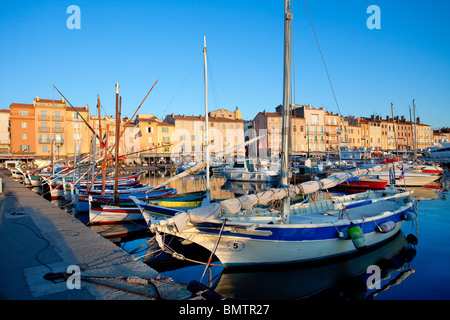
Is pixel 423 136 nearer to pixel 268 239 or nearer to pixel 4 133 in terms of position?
pixel 268 239

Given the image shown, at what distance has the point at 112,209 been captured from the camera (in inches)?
651

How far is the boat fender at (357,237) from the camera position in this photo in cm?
974

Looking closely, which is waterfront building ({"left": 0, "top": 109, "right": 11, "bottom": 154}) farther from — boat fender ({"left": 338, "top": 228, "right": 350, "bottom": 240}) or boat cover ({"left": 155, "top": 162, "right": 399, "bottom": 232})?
boat fender ({"left": 338, "top": 228, "right": 350, "bottom": 240})

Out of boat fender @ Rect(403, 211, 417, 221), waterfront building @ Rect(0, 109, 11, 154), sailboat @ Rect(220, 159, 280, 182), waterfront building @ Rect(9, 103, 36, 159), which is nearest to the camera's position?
boat fender @ Rect(403, 211, 417, 221)

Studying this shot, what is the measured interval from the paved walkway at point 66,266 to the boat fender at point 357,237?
6678 mm

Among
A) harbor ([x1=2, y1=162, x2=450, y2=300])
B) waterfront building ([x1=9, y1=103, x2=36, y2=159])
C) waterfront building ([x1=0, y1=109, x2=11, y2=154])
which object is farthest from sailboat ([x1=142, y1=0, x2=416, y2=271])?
waterfront building ([x1=0, y1=109, x2=11, y2=154])

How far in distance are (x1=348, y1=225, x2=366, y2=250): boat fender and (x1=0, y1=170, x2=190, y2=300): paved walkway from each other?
263 inches

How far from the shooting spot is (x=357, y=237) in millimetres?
9773

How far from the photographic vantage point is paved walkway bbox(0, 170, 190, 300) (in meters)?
5.65

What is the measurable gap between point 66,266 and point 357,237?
9.11 m

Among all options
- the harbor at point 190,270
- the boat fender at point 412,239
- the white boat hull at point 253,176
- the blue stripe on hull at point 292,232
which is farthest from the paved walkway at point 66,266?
the white boat hull at point 253,176

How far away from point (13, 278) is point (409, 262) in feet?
45.0

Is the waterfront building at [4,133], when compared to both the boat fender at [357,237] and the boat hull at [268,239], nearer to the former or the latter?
the boat hull at [268,239]

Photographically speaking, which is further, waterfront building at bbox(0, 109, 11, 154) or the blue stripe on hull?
waterfront building at bbox(0, 109, 11, 154)
